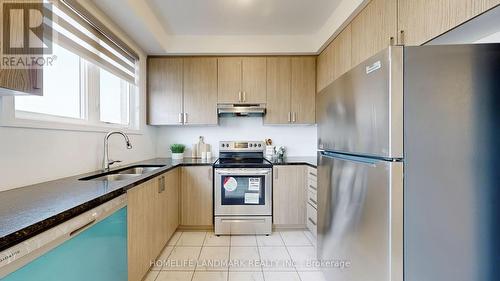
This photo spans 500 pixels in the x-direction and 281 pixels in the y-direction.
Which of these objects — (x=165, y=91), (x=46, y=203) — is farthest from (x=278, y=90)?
(x=46, y=203)

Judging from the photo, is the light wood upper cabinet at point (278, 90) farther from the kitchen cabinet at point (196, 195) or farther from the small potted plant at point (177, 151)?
the small potted plant at point (177, 151)

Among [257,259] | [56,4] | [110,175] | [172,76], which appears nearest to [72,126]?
[110,175]

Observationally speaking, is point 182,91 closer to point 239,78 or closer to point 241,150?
point 239,78

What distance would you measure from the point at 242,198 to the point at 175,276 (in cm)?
104

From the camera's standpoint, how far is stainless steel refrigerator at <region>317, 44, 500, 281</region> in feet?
2.98

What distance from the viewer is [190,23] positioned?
2590 millimetres

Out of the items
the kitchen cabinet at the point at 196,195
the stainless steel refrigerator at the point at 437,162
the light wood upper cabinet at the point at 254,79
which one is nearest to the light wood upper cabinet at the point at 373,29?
the stainless steel refrigerator at the point at 437,162

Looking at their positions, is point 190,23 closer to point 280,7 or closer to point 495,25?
point 280,7

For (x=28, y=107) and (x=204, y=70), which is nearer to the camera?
(x=28, y=107)

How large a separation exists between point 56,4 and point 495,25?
8.20 ft

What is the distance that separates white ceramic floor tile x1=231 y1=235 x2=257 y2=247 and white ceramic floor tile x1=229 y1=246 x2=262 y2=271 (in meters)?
0.09

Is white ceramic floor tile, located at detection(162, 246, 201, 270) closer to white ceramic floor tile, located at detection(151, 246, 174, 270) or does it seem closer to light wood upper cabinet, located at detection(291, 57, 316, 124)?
white ceramic floor tile, located at detection(151, 246, 174, 270)

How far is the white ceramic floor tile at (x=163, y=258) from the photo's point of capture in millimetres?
2002

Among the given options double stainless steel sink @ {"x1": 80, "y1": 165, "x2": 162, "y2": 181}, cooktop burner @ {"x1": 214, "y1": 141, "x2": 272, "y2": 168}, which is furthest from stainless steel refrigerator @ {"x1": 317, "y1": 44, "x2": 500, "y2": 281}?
cooktop burner @ {"x1": 214, "y1": 141, "x2": 272, "y2": 168}
